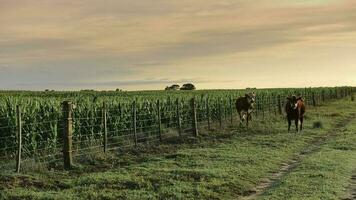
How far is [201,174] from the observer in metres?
14.3

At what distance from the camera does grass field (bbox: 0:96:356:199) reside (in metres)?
12.4

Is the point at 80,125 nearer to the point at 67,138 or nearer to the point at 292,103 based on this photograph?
the point at 67,138

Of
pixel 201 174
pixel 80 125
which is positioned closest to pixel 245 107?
pixel 80 125

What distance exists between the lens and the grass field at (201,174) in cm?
1237

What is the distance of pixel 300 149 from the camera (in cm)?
2167

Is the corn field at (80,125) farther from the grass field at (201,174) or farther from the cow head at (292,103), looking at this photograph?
the cow head at (292,103)

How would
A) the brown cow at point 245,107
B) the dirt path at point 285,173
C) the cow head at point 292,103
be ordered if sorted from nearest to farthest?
the dirt path at point 285,173, the cow head at point 292,103, the brown cow at point 245,107

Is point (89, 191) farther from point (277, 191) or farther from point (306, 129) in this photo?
point (306, 129)

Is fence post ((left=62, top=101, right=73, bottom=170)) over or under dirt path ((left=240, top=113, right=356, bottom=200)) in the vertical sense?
over

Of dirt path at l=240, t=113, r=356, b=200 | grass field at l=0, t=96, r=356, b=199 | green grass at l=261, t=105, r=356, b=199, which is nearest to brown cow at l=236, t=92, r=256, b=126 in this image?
dirt path at l=240, t=113, r=356, b=200

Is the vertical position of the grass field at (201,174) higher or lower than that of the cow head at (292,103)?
lower

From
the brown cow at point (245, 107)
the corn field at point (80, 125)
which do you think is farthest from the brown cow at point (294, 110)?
the corn field at point (80, 125)

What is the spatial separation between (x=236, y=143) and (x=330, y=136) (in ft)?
21.9

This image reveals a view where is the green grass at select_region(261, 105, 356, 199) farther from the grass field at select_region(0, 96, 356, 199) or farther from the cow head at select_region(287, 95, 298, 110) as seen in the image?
the cow head at select_region(287, 95, 298, 110)
